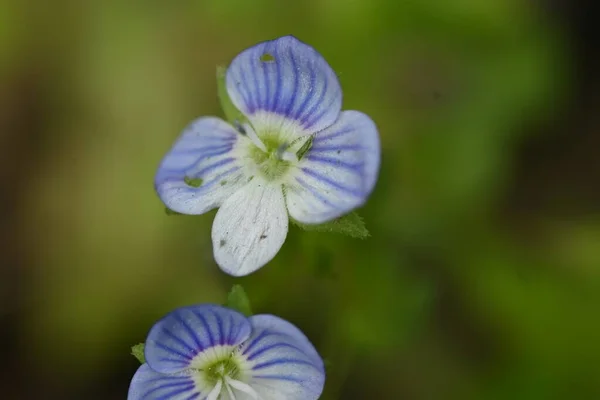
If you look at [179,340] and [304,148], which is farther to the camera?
[304,148]

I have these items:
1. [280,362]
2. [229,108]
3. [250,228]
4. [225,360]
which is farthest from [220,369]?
[229,108]

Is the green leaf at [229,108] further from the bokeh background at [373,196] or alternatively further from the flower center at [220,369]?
the bokeh background at [373,196]

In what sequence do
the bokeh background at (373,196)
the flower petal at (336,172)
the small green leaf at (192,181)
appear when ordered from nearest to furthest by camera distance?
the flower petal at (336,172), the small green leaf at (192,181), the bokeh background at (373,196)

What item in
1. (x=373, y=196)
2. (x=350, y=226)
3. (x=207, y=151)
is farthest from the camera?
(x=373, y=196)

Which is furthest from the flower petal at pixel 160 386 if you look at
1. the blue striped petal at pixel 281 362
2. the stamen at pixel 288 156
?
the stamen at pixel 288 156

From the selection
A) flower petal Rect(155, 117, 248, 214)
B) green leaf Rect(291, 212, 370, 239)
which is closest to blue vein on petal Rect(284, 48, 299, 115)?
flower petal Rect(155, 117, 248, 214)

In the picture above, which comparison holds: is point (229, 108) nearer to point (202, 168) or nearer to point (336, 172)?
point (202, 168)

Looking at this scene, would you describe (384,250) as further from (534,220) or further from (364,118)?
(364,118)
